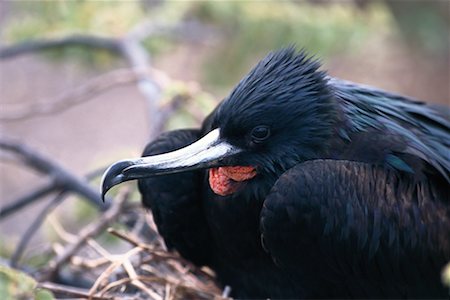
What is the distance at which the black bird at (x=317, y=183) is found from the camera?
1.59m

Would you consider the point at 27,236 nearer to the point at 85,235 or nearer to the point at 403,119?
the point at 85,235

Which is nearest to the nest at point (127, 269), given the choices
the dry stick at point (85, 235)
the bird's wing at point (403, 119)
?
the dry stick at point (85, 235)

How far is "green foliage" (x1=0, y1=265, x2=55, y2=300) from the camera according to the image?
1.42m

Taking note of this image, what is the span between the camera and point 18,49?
2559 mm

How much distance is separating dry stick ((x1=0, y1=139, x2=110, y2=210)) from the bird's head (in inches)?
24.9

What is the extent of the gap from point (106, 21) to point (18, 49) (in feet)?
0.99

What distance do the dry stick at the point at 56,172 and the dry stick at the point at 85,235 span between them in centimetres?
11

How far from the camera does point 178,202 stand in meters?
1.85

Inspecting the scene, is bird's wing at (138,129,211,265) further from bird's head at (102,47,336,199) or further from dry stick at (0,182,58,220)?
dry stick at (0,182,58,220)

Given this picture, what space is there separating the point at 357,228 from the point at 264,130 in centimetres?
26

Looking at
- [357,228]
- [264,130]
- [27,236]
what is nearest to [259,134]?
[264,130]

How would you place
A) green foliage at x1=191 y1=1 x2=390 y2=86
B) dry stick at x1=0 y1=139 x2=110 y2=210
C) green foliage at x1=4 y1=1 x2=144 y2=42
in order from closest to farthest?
dry stick at x1=0 y1=139 x2=110 y2=210 < green foliage at x1=4 y1=1 x2=144 y2=42 < green foliage at x1=191 y1=1 x2=390 y2=86

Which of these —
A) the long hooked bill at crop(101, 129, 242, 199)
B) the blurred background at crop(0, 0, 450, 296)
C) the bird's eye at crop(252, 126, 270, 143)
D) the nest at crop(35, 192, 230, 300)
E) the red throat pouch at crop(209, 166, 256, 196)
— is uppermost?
the blurred background at crop(0, 0, 450, 296)

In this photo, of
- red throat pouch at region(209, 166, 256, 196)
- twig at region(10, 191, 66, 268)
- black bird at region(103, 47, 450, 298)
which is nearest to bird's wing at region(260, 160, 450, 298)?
black bird at region(103, 47, 450, 298)
